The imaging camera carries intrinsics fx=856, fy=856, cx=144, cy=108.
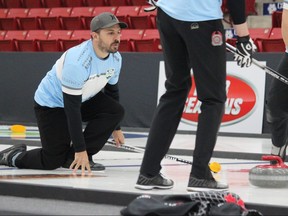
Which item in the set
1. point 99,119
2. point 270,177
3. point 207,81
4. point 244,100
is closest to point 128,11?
point 244,100

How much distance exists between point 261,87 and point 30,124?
354cm

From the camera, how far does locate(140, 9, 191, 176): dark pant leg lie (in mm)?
4781

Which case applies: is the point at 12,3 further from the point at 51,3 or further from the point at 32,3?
the point at 51,3

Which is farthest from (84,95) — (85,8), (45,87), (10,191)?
(85,8)

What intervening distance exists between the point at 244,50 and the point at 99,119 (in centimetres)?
166

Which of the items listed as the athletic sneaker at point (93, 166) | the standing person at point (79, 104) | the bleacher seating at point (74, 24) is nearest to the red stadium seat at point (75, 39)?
the bleacher seating at point (74, 24)

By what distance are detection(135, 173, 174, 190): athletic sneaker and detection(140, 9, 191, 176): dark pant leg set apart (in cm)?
3

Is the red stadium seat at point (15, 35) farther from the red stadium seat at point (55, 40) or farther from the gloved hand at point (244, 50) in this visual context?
the gloved hand at point (244, 50)

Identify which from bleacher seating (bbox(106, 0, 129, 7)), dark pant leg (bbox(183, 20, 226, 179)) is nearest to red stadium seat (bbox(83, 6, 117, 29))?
bleacher seating (bbox(106, 0, 129, 7))

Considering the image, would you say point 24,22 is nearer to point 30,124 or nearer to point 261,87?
point 30,124

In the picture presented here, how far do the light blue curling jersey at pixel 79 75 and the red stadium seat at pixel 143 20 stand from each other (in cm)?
727

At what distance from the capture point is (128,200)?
4.60 metres

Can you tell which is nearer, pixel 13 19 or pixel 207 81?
pixel 207 81

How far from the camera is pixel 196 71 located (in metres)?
4.70
